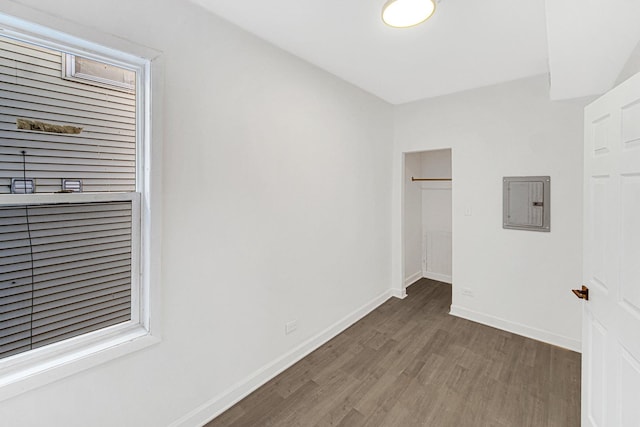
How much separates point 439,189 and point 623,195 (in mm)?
3396

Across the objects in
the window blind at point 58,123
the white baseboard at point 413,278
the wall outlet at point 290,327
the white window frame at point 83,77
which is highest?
the white window frame at point 83,77

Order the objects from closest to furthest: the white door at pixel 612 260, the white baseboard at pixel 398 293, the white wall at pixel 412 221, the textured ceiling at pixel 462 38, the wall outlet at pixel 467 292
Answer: the white door at pixel 612 260
the textured ceiling at pixel 462 38
the wall outlet at pixel 467 292
the white baseboard at pixel 398 293
the white wall at pixel 412 221

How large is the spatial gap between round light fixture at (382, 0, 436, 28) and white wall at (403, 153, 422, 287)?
265 cm

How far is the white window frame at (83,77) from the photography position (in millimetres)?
1400

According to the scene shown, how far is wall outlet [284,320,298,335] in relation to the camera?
7.99 feet

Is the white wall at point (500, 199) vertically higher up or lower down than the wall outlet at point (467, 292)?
higher up

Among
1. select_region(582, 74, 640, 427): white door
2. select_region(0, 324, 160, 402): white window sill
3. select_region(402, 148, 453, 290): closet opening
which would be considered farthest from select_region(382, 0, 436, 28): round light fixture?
select_region(402, 148, 453, 290): closet opening

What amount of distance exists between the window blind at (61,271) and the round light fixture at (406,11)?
1.85m

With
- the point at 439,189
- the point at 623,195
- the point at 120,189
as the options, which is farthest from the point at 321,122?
the point at 439,189

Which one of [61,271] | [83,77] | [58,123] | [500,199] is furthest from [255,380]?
[500,199]

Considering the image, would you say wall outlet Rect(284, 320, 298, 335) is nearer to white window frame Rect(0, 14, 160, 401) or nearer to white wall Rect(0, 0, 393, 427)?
white wall Rect(0, 0, 393, 427)

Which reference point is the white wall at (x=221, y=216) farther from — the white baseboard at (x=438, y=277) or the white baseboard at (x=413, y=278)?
the white baseboard at (x=438, y=277)

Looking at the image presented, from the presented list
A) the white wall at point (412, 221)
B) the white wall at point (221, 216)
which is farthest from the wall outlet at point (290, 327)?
the white wall at point (412, 221)

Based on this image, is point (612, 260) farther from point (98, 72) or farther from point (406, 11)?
point (98, 72)
